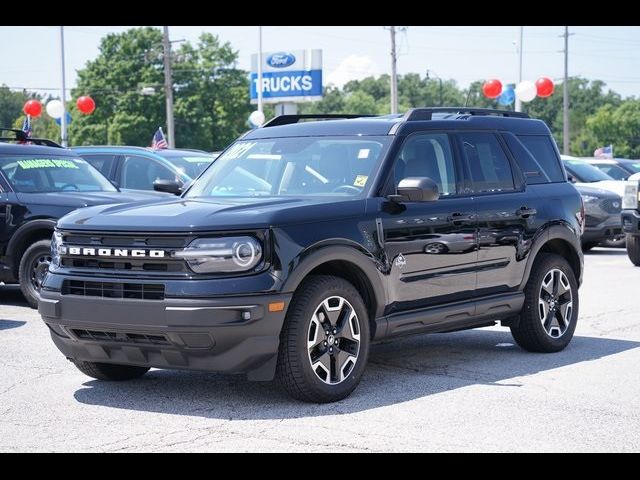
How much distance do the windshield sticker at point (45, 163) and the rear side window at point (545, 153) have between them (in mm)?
5539

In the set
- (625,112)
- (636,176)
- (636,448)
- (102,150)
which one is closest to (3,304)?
(102,150)

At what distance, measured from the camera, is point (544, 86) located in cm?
3481

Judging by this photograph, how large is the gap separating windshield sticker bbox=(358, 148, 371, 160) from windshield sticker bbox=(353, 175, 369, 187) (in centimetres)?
18

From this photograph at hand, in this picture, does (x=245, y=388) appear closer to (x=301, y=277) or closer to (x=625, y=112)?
(x=301, y=277)

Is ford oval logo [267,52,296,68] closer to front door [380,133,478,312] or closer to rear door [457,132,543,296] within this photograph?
rear door [457,132,543,296]

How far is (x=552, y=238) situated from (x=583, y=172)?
1277 centimetres

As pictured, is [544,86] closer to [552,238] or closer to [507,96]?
[507,96]

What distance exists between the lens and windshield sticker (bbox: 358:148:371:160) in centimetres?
744

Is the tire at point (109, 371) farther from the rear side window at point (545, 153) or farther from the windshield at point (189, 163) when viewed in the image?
the windshield at point (189, 163)

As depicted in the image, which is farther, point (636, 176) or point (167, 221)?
point (636, 176)

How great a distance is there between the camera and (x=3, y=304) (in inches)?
471

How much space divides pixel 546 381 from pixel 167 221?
2.82 metres

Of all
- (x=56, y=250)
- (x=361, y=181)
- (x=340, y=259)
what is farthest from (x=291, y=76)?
(x=340, y=259)

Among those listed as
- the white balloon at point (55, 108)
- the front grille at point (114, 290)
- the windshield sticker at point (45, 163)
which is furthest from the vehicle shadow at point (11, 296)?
the white balloon at point (55, 108)
